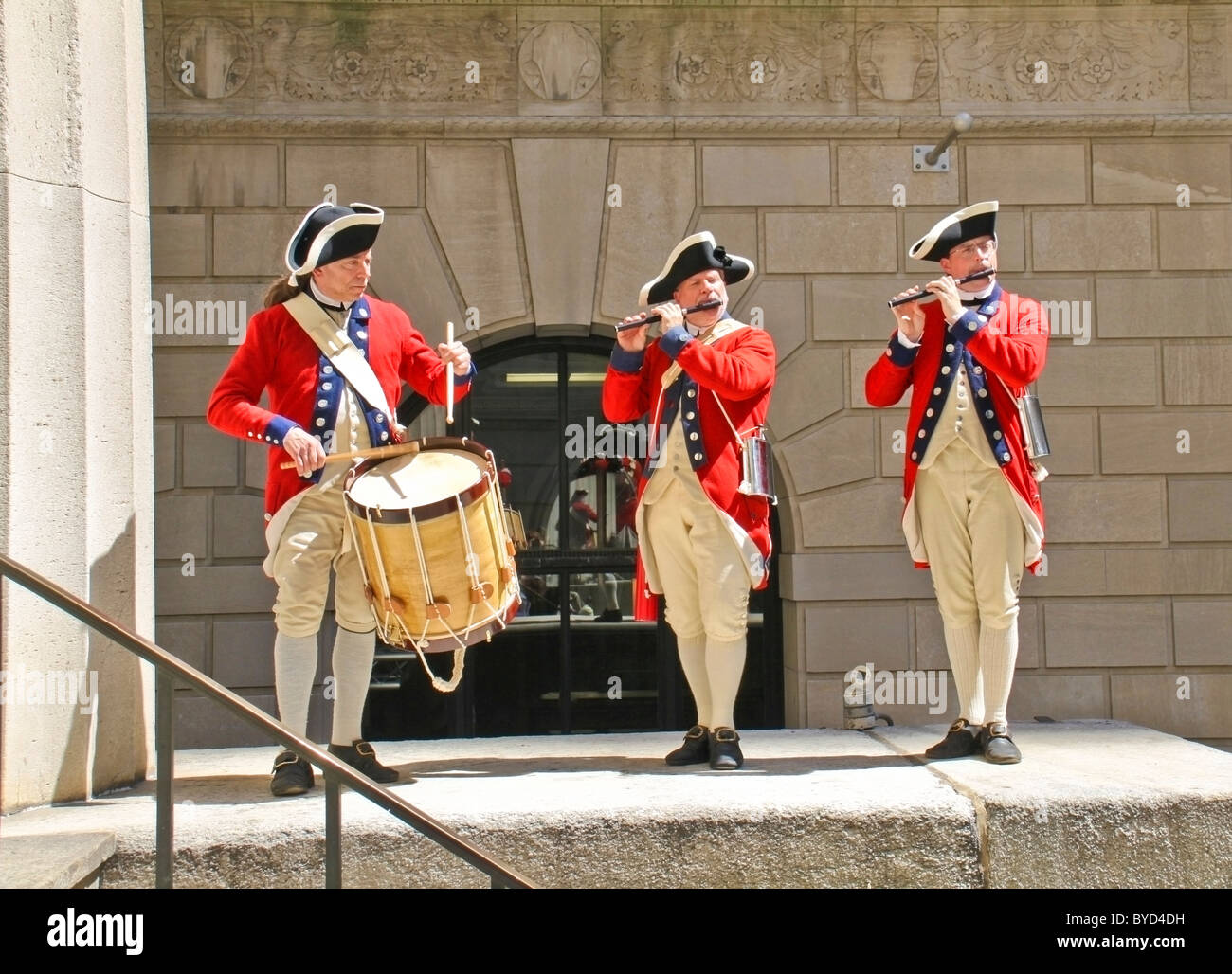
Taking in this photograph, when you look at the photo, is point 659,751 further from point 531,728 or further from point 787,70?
point 787,70

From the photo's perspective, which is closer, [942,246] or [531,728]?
[942,246]

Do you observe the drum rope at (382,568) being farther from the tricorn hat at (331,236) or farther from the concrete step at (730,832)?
the tricorn hat at (331,236)

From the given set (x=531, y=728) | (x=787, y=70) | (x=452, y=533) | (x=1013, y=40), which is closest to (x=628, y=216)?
(x=787, y=70)

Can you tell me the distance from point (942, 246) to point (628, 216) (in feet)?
8.48

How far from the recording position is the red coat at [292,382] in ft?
14.8

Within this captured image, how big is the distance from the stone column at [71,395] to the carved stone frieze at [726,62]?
2778 mm

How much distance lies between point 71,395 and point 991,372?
127 inches

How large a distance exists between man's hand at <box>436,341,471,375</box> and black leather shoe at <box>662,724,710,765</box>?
1.54 meters

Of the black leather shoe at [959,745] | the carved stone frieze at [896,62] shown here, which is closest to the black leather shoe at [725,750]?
the black leather shoe at [959,745]

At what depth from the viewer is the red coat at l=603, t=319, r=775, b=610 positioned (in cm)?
459

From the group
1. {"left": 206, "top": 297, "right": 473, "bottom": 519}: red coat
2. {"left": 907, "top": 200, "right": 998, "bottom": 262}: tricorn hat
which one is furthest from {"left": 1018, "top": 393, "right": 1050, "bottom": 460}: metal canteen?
{"left": 206, "top": 297, "right": 473, "bottom": 519}: red coat

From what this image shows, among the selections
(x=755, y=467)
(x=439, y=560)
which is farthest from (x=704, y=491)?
(x=439, y=560)

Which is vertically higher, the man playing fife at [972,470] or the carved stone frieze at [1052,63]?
the carved stone frieze at [1052,63]

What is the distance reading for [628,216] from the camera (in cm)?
706
